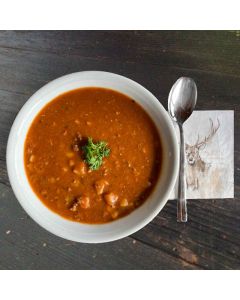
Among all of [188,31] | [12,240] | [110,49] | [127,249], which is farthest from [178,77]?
[12,240]

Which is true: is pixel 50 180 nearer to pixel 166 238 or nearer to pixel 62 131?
pixel 62 131

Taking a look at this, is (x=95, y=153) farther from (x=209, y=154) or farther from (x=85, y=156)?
(x=209, y=154)

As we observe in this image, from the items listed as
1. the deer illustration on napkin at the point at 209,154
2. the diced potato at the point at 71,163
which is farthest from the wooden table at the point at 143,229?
the diced potato at the point at 71,163

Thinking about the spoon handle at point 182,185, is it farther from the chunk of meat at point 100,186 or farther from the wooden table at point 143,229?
the chunk of meat at point 100,186

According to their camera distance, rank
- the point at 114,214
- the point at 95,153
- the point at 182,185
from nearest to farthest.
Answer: the point at 95,153
the point at 114,214
the point at 182,185

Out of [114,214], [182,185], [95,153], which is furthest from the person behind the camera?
[182,185]

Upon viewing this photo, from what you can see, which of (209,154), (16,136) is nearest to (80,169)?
(16,136)
